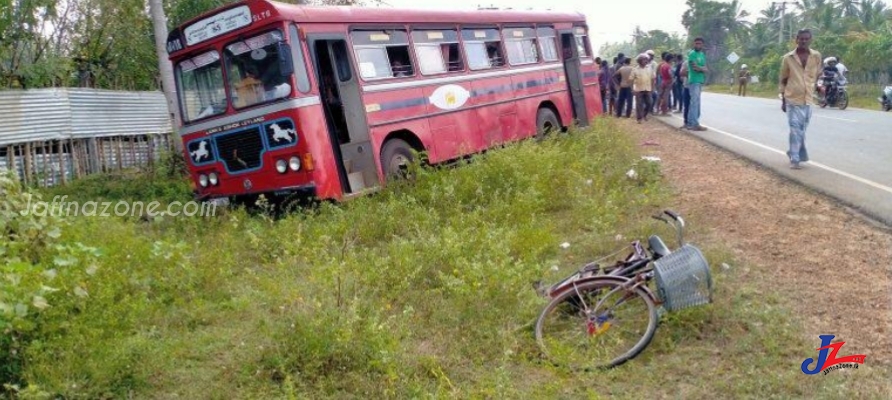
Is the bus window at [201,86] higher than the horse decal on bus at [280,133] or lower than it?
higher

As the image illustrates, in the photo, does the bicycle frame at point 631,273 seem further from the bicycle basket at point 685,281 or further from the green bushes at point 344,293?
the green bushes at point 344,293

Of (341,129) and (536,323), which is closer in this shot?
(536,323)

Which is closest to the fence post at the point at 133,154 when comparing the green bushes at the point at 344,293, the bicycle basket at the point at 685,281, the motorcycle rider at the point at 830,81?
the green bushes at the point at 344,293

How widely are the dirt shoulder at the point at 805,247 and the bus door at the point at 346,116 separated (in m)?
3.66

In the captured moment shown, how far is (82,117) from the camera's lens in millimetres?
12148

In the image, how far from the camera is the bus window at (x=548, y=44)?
12805 millimetres

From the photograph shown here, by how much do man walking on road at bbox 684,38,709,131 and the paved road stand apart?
1.20 ft

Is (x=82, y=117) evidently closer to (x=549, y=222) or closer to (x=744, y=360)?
(x=549, y=222)

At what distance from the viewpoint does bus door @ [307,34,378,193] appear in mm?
8539

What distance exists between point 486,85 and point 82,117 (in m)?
6.92

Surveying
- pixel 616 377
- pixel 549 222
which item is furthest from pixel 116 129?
pixel 616 377

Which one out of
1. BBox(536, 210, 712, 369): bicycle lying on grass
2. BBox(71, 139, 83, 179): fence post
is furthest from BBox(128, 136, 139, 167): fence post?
BBox(536, 210, 712, 369): bicycle lying on grass

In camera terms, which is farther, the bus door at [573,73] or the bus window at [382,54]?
the bus door at [573,73]

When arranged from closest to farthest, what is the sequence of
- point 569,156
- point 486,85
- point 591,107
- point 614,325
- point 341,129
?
point 614,325 → point 341,129 → point 569,156 → point 486,85 → point 591,107
